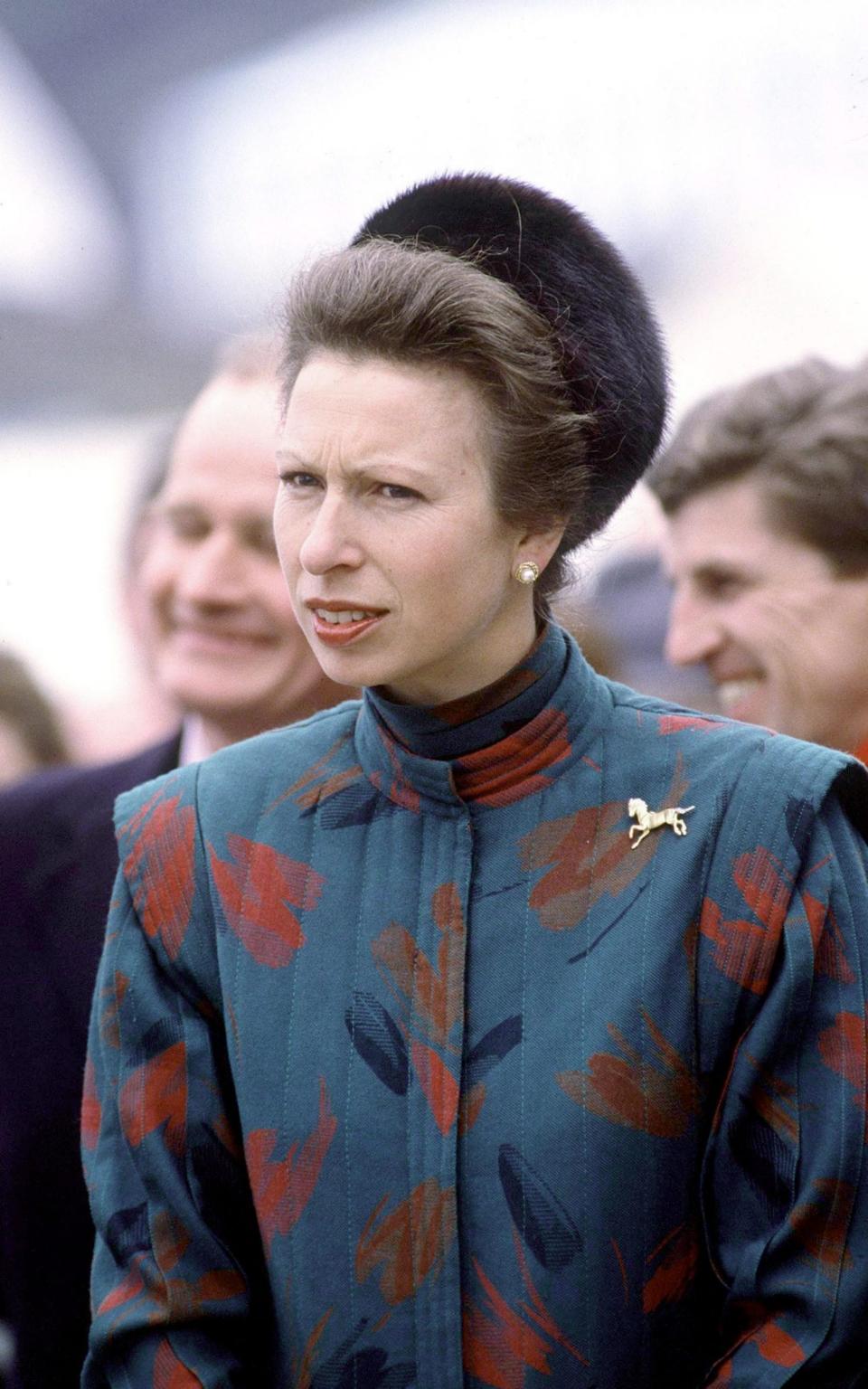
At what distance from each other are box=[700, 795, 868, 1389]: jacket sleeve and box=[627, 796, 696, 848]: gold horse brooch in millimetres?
77

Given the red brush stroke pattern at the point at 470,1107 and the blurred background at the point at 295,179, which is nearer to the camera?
the red brush stroke pattern at the point at 470,1107

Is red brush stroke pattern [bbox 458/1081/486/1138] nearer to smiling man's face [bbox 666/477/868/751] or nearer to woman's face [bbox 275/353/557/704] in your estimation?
woman's face [bbox 275/353/557/704]

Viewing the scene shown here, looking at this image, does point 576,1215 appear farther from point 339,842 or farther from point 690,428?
point 690,428

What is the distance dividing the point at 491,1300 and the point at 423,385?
3.01ft

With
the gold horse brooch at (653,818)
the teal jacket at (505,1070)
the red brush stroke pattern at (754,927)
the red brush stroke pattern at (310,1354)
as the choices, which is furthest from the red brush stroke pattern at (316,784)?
the red brush stroke pattern at (310,1354)

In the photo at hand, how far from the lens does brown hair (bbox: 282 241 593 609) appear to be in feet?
5.03

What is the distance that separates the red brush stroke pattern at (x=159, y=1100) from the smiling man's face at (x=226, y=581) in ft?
2.32

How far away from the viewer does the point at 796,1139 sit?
152cm

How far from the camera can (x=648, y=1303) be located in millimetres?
1549

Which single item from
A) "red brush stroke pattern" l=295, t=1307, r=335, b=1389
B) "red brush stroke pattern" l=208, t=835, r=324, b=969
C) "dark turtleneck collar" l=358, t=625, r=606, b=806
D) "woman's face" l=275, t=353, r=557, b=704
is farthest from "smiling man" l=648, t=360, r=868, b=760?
"red brush stroke pattern" l=295, t=1307, r=335, b=1389

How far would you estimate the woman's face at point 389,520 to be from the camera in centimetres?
153

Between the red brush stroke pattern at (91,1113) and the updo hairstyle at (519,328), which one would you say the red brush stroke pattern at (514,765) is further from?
the red brush stroke pattern at (91,1113)

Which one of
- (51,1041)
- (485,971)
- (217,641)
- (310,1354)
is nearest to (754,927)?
(485,971)

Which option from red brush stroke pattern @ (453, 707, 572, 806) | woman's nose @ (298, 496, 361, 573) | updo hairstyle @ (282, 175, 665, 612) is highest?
updo hairstyle @ (282, 175, 665, 612)
